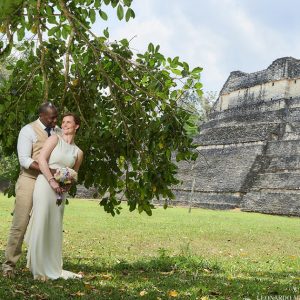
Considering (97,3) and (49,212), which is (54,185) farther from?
(97,3)

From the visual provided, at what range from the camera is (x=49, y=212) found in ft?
15.1

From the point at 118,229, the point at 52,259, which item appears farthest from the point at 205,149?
the point at 52,259

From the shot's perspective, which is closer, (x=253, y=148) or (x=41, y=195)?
(x=41, y=195)

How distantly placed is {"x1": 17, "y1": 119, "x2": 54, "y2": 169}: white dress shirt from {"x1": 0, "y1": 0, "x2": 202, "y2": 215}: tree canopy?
39 cm

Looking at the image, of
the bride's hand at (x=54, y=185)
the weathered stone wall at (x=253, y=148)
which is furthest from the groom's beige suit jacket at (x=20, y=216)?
the weathered stone wall at (x=253, y=148)

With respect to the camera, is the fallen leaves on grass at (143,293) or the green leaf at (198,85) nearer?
the fallen leaves on grass at (143,293)

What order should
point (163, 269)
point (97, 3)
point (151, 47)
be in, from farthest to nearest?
1. point (163, 269)
2. point (151, 47)
3. point (97, 3)

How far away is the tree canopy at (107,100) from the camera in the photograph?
502 centimetres

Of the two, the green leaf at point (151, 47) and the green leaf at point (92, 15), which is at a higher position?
the green leaf at point (92, 15)

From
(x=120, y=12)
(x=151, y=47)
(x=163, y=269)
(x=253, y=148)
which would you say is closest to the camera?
(x=120, y=12)

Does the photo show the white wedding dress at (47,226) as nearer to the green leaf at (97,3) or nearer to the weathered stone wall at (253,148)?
the green leaf at (97,3)

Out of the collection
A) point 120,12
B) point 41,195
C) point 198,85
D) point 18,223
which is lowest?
point 18,223

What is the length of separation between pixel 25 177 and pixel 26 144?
31cm

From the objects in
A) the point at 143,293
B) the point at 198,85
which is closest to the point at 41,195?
the point at 143,293
